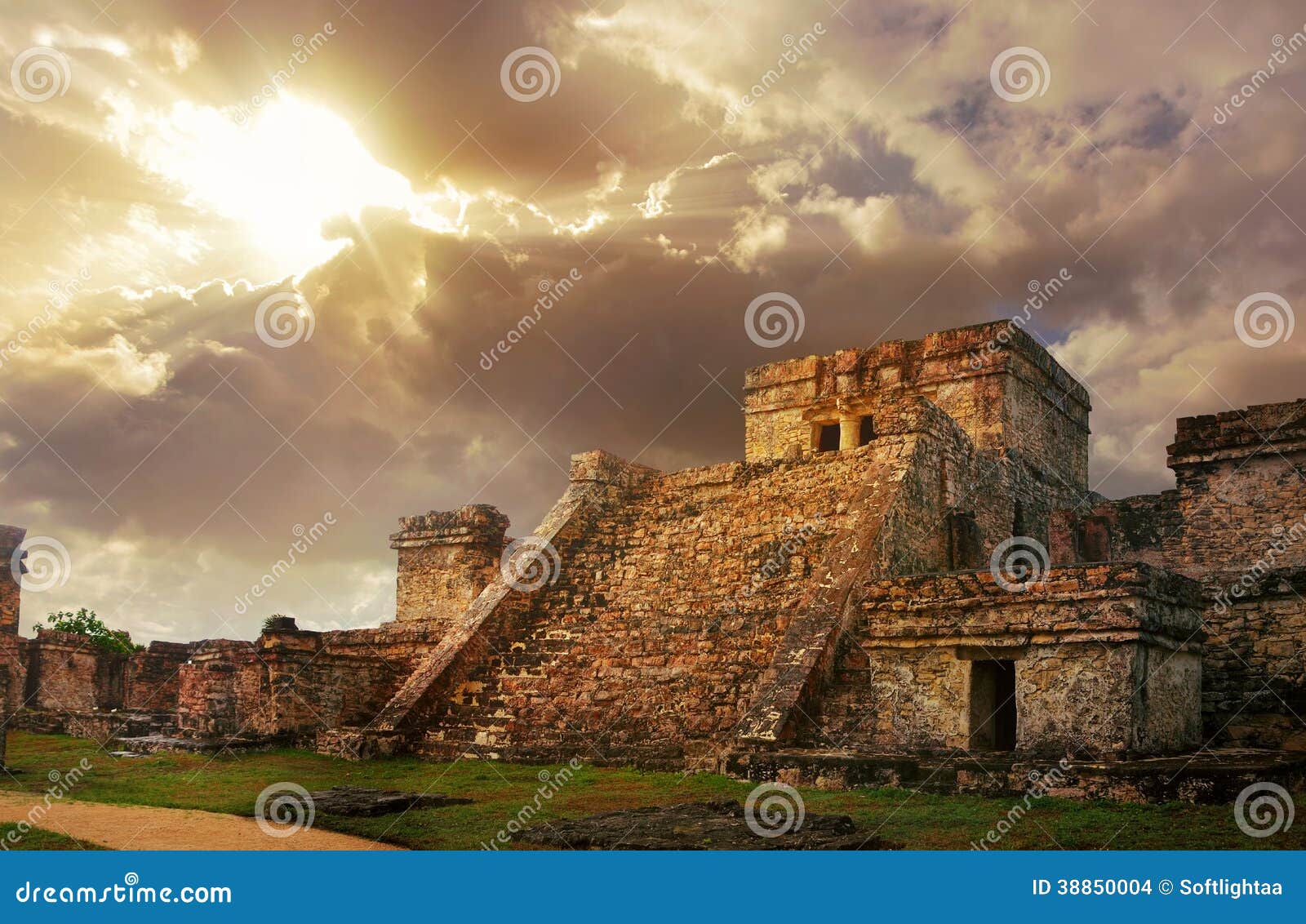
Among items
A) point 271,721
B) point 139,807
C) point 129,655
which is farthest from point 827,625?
point 129,655

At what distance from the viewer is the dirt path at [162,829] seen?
7664 mm

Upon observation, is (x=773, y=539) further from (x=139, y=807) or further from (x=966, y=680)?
(x=139, y=807)

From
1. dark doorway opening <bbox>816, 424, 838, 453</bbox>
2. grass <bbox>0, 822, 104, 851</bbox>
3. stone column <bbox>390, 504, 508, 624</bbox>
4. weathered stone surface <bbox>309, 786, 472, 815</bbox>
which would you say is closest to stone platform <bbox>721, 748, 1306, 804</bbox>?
weathered stone surface <bbox>309, 786, 472, 815</bbox>

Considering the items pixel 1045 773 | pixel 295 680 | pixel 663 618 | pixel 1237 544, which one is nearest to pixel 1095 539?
pixel 1237 544

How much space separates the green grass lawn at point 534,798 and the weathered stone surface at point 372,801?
186 mm

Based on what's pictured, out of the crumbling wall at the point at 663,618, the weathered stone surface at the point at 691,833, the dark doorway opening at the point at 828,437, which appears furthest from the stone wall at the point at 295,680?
the dark doorway opening at the point at 828,437

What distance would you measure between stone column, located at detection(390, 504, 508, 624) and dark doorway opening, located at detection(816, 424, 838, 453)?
21.4 ft

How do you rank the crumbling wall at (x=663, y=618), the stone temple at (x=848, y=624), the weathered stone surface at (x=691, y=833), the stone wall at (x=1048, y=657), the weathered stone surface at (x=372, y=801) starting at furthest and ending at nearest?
1. the crumbling wall at (x=663, y=618)
2. the stone temple at (x=848, y=624)
3. the weathered stone surface at (x=372, y=801)
4. the stone wall at (x=1048, y=657)
5. the weathered stone surface at (x=691, y=833)

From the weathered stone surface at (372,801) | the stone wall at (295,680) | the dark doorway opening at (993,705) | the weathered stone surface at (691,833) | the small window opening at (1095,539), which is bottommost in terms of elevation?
the weathered stone surface at (691,833)

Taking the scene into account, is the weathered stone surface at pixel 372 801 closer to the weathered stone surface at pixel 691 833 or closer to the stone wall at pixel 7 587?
the weathered stone surface at pixel 691 833

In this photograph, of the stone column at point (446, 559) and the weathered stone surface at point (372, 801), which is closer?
the weathered stone surface at point (372, 801)

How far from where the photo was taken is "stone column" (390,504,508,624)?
20.3m

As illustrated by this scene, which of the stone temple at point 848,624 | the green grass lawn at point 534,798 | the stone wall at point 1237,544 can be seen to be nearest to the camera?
the green grass lawn at point 534,798

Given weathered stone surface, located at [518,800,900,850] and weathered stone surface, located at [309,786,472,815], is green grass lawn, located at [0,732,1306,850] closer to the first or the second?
weathered stone surface, located at [309,786,472,815]
